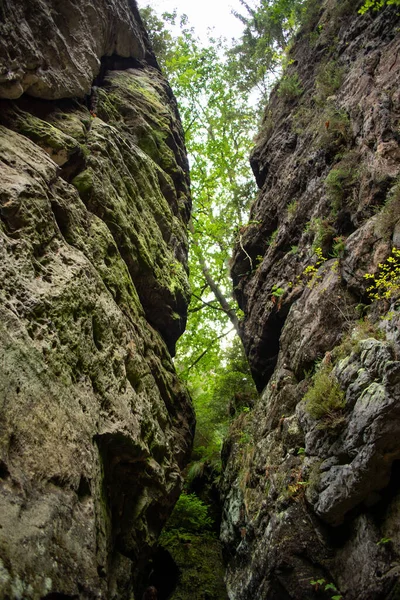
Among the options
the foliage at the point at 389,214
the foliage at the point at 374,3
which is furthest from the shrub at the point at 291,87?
the foliage at the point at 389,214

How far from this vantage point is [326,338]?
803 centimetres

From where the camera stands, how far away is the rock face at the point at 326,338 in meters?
5.50

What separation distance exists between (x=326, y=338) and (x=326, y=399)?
188 cm

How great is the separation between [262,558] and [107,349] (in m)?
4.78

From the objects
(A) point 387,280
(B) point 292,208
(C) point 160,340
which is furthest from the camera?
(B) point 292,208

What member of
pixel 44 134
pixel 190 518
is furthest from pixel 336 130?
pixel 190 518

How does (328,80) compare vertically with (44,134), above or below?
above

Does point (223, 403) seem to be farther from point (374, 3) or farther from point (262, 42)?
point (262, 42)

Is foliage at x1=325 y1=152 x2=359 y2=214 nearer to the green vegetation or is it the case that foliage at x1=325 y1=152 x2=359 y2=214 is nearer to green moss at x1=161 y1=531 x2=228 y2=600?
the green vegetation

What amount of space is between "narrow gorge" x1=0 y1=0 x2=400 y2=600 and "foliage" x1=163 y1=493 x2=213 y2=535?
0.09 meters

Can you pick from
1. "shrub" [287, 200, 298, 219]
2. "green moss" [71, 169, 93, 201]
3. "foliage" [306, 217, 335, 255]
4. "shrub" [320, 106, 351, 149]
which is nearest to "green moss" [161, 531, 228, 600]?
"foliage" [306, 217, 335, 255]

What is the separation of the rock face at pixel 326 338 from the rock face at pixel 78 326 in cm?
223

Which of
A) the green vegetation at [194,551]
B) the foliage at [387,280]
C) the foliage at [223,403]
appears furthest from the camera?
the foliage at [223,403]

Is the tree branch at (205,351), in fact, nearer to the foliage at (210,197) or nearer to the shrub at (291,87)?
the foliage at (210,197)
